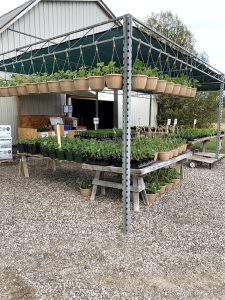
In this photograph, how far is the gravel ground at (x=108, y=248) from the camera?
2334 millimetres

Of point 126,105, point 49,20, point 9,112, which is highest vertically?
point 49,20

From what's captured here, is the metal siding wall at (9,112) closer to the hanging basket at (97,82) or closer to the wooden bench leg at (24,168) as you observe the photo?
the wooden bench leg at (24,168)

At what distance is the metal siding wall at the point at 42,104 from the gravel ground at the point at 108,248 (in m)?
5.43

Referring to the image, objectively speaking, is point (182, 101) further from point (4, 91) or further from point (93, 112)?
point (4, 91)

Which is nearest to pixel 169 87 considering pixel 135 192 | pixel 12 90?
pixel 135 192

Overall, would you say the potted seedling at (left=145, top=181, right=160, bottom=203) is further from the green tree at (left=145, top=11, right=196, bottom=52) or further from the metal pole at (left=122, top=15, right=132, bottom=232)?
the green tree at (left=145, top=11, right=196, bottom=52)

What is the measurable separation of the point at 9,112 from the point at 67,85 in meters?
5.79

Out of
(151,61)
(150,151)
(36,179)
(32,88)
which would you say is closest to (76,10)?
(151,61)

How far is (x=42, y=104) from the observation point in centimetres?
1059

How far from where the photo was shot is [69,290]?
7.52 feet

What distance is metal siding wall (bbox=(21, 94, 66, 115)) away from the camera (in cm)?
986

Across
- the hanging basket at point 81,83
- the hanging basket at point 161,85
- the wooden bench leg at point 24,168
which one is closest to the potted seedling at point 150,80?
the hanging basket at point 161,85

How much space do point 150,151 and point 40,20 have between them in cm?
862

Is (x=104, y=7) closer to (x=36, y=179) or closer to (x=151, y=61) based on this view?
(x=151, y=61)
